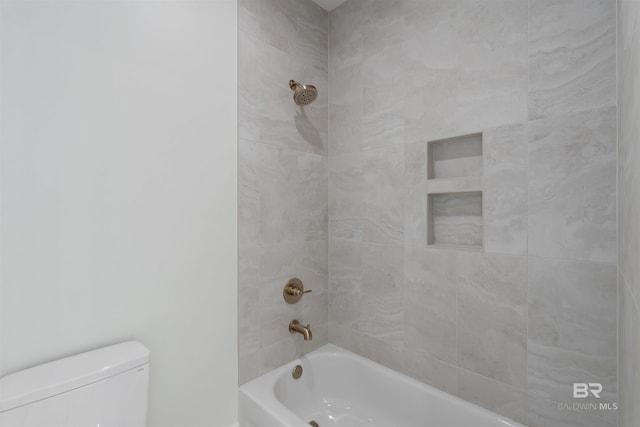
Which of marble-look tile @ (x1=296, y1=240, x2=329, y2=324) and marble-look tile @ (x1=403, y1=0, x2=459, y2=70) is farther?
marble-look tile @ (x1=296, y1=240, x2=329, y2=324)

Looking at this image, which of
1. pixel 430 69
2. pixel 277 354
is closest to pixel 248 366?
pixel 277 354

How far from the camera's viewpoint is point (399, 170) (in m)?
1.56

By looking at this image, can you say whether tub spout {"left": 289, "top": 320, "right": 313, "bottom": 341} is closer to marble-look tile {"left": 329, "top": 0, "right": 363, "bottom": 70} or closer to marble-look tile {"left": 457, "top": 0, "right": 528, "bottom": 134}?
marble-look tile {"left": 457, "top": 0, "right": 528, "bottom": 134}

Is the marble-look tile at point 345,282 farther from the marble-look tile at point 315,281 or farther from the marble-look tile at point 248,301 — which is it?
the marble-look tile at point 248,301

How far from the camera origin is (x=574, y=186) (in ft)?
3.58

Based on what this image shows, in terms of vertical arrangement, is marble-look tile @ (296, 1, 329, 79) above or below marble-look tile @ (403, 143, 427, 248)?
above

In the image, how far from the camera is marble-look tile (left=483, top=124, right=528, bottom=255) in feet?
3.92

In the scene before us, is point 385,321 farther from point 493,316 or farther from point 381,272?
point 493,316

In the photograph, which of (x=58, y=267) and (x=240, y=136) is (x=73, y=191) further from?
(x=240, y=136)

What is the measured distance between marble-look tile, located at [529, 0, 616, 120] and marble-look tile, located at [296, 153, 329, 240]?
1.04 meters

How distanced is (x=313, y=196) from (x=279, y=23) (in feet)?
3.03

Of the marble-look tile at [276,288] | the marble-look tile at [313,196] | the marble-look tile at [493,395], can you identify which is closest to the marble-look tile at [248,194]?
the marble-look tile at [276,288]

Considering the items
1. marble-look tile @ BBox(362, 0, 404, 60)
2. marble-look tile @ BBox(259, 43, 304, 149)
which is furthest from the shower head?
marble-look tile @ BBox(362, 0, 404, 60)

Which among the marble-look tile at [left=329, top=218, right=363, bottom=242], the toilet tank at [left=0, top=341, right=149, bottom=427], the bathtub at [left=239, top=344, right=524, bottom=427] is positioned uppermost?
the marble-look tile at [left=329, top=218, right=363, bottom=242]
